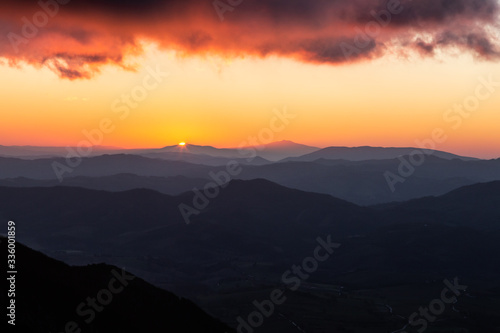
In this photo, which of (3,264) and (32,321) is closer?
(32,321)

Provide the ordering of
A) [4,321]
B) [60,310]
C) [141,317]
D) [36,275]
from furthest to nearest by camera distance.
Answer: [141,317] → [36,275] → [60,310] → [4,321]

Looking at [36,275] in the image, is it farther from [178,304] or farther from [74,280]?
[178,304]

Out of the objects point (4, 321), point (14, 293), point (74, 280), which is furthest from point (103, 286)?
point (4, 321)

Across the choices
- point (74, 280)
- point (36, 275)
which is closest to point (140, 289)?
point (74, 280)

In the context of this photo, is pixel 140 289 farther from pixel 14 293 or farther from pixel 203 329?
pixel 14 293

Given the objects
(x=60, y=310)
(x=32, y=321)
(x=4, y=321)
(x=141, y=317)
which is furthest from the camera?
(x=141, y=317)

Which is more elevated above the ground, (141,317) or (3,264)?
(3,264)
